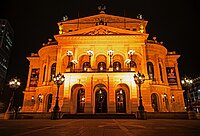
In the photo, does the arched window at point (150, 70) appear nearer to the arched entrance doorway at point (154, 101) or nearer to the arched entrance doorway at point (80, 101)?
the arched entrance doorway at point (154, 101)

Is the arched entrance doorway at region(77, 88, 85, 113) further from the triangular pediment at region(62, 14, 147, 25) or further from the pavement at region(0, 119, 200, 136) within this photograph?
the pavement at region(0, 119, 200, 136)

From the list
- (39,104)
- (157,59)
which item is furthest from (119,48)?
(39,104)

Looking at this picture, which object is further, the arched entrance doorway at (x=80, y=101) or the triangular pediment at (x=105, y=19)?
the triangular pediment at (x=105, y=19)

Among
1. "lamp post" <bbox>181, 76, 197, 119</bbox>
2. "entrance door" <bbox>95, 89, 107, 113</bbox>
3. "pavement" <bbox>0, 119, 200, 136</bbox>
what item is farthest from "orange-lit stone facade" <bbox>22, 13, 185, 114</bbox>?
"pavement" <bbox>0, 119, 200, 136</bbox>

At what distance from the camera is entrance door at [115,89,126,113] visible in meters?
26.8

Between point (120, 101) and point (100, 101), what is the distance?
12.3ft

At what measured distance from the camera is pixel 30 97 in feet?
105

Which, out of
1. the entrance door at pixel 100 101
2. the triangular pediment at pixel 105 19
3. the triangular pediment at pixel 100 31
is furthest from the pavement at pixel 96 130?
the triangular pediment at pixel 105 19

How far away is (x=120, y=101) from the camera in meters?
27.4

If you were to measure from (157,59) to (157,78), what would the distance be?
13.7ft

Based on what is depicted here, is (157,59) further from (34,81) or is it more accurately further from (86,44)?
(34,81)

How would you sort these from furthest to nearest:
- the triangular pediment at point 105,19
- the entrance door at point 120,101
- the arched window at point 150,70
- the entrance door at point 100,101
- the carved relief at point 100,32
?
the triangular pediment at point 105,19, the arched window at point 150,70, the carved relief at point 100,32, the entrance door at point 120,101, the entrance door at point 100,101

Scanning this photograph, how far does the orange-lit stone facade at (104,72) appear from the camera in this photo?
24125 mm

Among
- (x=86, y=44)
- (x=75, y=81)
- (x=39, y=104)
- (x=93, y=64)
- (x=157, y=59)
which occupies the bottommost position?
(x=39, y=104)
